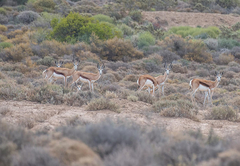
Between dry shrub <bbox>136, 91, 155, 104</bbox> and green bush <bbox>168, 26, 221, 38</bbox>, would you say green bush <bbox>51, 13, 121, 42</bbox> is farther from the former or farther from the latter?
dry shrub <bbox>136, 91, 155, 104</bbox>

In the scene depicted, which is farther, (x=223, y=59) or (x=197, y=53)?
(x=197, y=53)

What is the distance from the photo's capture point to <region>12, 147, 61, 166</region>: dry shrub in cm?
375

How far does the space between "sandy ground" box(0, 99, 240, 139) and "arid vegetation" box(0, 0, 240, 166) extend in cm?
13

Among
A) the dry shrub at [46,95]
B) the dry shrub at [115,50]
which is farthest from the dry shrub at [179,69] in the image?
the dry shrub at [46,95]

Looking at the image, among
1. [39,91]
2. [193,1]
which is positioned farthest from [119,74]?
[193,1]

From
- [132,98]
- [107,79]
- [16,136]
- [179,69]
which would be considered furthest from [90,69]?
[16,136]

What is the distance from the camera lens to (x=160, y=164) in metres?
4.06

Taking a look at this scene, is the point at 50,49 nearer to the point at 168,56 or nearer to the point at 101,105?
the point at 168,56

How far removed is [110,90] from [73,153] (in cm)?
1013

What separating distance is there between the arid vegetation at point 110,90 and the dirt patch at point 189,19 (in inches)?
38.3

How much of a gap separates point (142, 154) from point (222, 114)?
642 centimetres

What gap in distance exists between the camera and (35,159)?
378 cm

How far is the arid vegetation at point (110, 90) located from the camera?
13.5ft

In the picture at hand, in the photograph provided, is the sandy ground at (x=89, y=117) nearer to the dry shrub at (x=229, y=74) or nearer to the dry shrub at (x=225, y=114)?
the dry shrub at (x=225, y=114)
